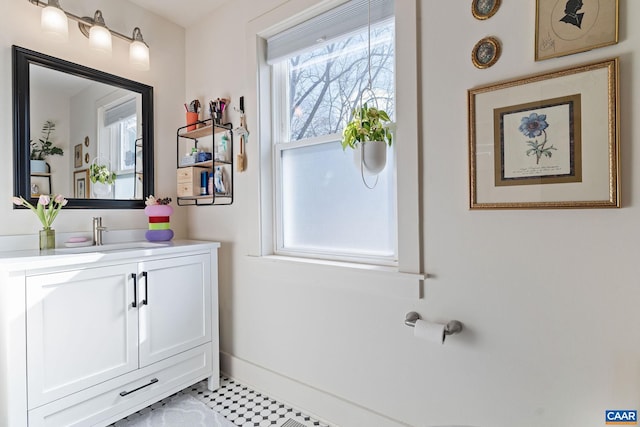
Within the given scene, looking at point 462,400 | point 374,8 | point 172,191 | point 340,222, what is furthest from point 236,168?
point 462,400

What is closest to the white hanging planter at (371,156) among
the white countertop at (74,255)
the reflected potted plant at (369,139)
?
the reflected potted plant at (369,139)

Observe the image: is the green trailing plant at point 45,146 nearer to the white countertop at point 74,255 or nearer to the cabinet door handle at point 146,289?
the white countertop at point 74,255

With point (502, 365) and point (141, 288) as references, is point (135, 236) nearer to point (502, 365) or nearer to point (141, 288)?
point (141, 288)

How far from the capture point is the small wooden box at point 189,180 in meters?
2.12

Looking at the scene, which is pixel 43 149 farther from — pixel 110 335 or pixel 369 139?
pixel 369 139

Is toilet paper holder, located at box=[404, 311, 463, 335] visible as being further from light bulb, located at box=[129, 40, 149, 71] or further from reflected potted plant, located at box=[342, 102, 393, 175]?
light bulb, located at box=[129, 40, 149, 71]

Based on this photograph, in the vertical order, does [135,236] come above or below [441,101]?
below

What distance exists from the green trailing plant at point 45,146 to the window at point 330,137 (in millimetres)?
1239

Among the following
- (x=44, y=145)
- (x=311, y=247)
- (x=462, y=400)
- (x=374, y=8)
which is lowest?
(x=462, y=400)

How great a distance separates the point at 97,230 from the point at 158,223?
0.34 m

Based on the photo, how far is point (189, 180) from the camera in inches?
84.1

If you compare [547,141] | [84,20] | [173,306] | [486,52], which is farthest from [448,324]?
[84,20]

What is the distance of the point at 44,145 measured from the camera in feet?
5.71

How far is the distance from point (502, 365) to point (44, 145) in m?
2.47
